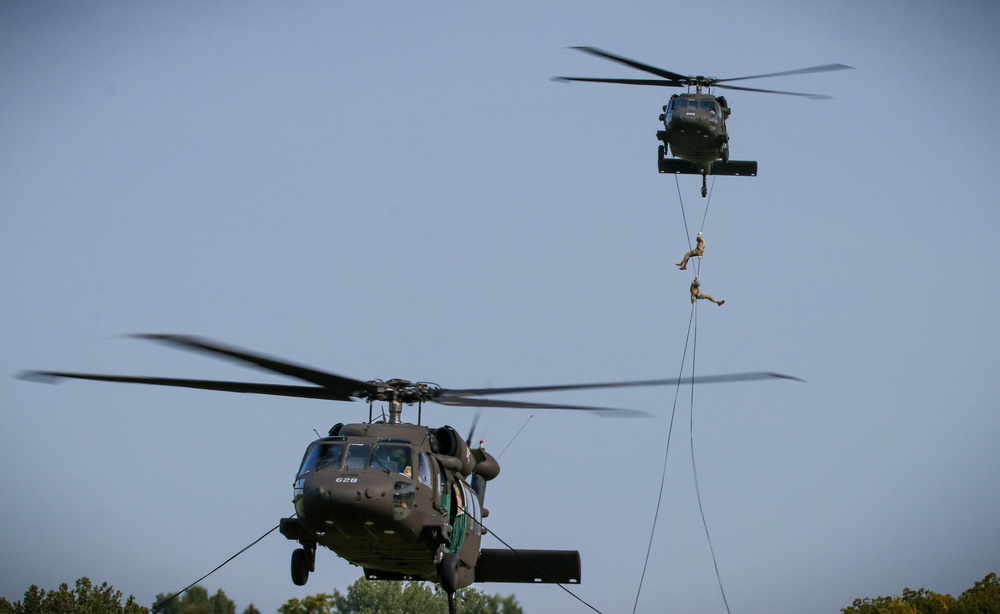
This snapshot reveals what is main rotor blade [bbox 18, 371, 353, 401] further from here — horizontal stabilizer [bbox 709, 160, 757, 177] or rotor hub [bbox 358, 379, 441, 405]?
horizontal stabilizer [bbox 709, 160, 757, 177]

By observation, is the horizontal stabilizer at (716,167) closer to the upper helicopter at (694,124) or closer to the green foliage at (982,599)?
the upper helicopter at (694,124)

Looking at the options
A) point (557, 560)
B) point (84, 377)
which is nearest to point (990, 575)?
point (557, 560)

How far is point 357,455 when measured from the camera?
21547 mm

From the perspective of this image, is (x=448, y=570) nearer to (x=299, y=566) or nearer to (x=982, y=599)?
(x=299, y=566)

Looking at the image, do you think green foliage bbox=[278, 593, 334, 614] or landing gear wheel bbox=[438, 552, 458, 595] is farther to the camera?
green foliage bbox=[278, 593, 334, 614]

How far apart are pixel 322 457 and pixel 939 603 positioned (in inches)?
1025

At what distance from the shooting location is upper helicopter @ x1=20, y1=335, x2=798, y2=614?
2095 centimetres

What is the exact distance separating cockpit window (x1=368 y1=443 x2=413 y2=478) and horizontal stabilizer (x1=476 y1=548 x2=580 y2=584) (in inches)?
180

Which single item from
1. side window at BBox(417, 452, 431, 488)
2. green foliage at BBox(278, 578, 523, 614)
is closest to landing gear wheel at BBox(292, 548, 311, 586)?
side window at BBox(417, 452, 431, 488)

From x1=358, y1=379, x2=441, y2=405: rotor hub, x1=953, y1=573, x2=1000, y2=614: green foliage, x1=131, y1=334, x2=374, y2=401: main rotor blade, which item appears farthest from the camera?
x1=953, y1=573, x2=1000, y2=614: green foliage

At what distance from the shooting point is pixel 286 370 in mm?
21703

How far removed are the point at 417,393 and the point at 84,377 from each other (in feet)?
19.8

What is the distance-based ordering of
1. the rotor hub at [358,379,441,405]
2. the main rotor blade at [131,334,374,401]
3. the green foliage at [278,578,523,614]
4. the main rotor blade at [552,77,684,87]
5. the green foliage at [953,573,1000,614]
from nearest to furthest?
the main rotor blade at [131,334,374,401] < the rotor hub at [358,379,441,405] < the main rotor blade at [552,77,684,87] < the green foliage at [953,573,1000,614] < the green foliage at [278,578,523,614]

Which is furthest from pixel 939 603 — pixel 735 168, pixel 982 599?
pixel 735 168
